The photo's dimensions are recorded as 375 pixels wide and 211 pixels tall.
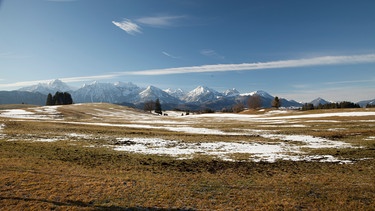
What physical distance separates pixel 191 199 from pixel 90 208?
5.06m

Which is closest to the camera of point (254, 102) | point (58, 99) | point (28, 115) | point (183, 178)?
point (183, 178)

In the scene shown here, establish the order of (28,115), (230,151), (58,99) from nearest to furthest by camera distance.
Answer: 1. (230,151)
2. (28,115)
3. (58,99)

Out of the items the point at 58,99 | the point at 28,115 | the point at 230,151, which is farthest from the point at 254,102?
the point at 58,99

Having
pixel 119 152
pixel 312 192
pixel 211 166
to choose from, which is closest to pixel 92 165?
pixel 119 152

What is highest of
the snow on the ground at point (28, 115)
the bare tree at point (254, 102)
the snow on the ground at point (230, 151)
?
the bare tree at point (254, 102)

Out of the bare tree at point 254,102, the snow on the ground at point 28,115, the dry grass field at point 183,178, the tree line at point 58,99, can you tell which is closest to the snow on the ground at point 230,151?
the dry grass field at point 183,178

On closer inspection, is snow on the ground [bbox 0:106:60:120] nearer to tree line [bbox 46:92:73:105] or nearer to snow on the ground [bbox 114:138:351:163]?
snow on the ground [bbox 114:138:351:163]

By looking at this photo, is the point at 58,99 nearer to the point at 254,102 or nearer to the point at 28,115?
the point at 28,115

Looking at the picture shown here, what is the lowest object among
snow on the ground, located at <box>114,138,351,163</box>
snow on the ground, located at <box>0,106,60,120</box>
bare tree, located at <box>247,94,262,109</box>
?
snow on the ground, located at <box>114,138,351,163</box>

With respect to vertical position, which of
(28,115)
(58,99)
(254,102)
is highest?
(58,99)

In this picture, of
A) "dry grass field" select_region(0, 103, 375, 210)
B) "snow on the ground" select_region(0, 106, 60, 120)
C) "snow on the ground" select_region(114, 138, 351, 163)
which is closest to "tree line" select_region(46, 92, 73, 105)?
"snow on the ground" select_region(0, 106, 60, 120)

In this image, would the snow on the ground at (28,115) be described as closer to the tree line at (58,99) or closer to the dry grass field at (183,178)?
the dry grass field at (183,178)

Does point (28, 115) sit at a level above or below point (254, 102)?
below

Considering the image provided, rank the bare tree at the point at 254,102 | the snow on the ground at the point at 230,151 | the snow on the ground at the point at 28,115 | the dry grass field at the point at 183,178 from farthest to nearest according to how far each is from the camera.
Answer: the bare tree at the point at 254,102 < the snow on the ground at the point at 28,115 < the snow on the ground at the point at 230,151 < the dry grass field at the point at 183,178
